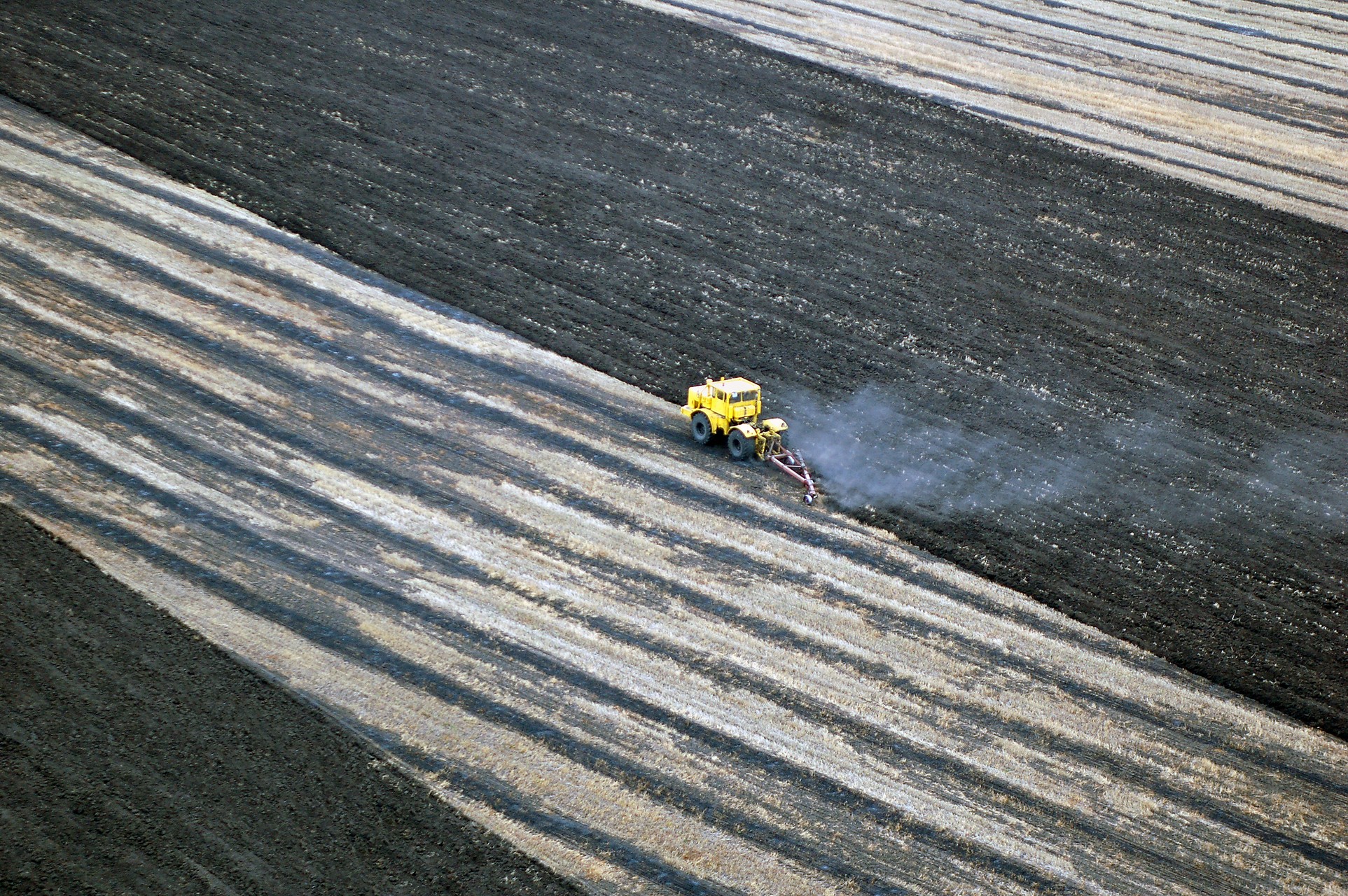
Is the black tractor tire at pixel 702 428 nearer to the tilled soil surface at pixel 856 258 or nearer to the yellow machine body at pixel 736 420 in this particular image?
the yellow machine body at pixel 736 420

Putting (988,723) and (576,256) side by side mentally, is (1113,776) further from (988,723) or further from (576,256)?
(576,256)

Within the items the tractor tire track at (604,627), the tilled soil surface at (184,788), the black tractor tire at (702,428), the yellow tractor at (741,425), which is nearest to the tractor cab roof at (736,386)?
the yellow tractor at (741,425)

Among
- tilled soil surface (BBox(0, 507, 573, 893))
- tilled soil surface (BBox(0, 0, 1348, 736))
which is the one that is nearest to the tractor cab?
tilled soil surface (BBox(0, 0, 1348, 736))

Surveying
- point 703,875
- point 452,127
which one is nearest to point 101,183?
point 452,127

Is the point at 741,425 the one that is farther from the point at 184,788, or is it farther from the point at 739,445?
the point at 184,788

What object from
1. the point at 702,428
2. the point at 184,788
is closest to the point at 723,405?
the point at 702,428

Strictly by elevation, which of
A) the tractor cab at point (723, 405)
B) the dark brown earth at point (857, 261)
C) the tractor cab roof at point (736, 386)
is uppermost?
the dark brown earth at point (857, 261)
